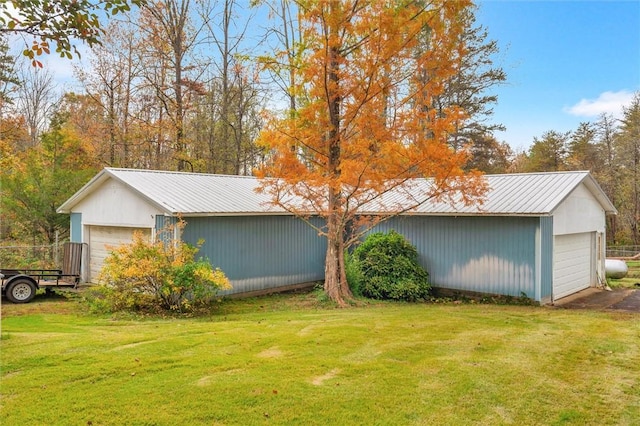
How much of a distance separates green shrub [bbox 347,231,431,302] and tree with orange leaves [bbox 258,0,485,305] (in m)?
2.32

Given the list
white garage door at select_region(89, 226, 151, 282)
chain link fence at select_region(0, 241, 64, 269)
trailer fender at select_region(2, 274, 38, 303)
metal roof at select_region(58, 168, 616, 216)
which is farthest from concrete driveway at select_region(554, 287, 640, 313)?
chain link fence at select_region(0, 241, 64, 269)

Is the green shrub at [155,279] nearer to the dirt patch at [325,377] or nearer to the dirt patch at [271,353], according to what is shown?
the dirt patch at [271,353]

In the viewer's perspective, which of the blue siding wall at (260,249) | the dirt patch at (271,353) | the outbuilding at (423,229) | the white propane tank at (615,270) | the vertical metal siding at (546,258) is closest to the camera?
the dirt patch at (271,353)

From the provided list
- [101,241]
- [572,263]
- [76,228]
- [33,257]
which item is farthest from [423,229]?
[33,257]

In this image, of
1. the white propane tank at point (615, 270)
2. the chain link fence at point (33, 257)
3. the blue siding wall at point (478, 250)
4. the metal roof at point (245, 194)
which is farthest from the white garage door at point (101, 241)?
the white propane tank at point (615, 270)

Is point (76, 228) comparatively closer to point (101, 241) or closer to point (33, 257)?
point (101, 241)

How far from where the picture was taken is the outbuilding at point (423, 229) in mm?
11344

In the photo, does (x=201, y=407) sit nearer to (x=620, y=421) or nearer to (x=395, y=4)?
(x=620, y=421)

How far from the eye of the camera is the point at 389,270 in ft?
41.1

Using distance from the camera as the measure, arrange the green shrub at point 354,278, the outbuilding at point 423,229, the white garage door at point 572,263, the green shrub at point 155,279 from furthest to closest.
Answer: the green shrub at point 354,278 → the white garage door at point 572,263 → the outbuilding at point 423,229 → the green shrub at point 155,279

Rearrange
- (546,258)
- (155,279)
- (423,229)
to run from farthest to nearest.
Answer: (423,229) < (546,258) < (155,279)

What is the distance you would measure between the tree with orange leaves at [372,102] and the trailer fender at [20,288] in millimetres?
6201

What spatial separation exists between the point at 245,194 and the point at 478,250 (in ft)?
22.5

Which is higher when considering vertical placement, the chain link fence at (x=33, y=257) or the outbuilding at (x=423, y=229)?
the outbuilding at (x=423, y=229)
